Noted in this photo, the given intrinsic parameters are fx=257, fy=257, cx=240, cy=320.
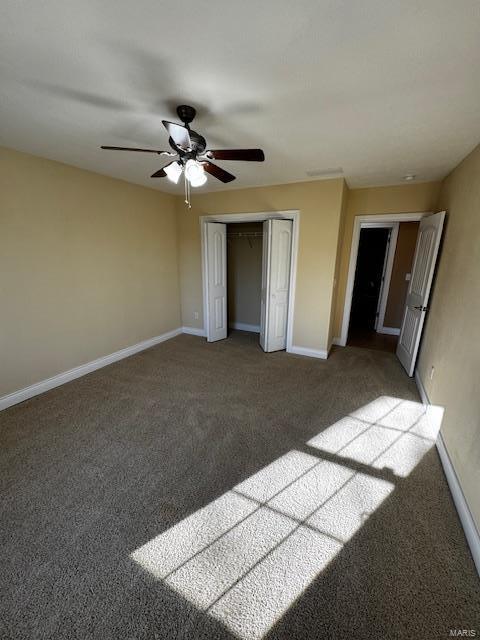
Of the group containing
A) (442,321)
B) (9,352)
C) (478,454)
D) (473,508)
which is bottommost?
(473,508)

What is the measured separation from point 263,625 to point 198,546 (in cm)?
46

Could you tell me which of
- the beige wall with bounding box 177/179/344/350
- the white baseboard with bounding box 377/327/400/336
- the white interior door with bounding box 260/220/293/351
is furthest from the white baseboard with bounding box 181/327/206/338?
the white baseboard with bounding box 377/327/400/336

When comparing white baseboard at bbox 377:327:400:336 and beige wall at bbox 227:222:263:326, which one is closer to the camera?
beige wall at bbox 227:222:263:326

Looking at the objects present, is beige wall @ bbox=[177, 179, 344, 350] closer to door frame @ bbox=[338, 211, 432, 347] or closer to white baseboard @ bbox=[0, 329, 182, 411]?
door frame @ bbox=[338, 211, 432, 347]

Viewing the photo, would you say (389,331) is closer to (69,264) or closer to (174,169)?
(174,169)

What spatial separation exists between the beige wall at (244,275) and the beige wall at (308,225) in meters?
0.78

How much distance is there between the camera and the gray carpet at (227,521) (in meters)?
1.15

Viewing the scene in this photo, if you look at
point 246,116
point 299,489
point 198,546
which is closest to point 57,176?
point 246,116

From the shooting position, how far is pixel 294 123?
191 cm

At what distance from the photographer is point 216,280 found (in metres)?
4.34

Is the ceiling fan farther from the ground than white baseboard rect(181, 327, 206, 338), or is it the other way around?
the ceiling fan

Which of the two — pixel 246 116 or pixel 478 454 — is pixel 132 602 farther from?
pixel 246 116

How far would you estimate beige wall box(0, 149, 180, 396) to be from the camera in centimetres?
254

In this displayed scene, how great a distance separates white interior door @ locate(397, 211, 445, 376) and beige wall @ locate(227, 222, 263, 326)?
2.41m
